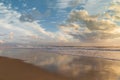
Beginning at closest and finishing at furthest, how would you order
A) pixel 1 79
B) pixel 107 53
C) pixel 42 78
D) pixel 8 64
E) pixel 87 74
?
pixel 1 79 < pixel 42 78 < pixel 8 64 < pixel 87 74 < pixel 107 53

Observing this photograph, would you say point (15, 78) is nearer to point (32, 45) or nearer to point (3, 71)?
point (3, 71)

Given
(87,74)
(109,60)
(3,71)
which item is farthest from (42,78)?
(109,60)

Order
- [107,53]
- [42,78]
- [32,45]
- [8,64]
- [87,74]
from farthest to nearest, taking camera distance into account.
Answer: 1. [32,45]
2. [107,53]
3. [87,74]
4. [8,64]
5. [42,78]

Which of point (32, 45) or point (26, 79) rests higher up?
point (32, 45)

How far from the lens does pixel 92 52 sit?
464 inches

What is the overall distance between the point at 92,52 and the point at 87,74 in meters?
4.25

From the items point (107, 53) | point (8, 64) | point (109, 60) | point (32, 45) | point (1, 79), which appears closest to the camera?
point (1, 79)

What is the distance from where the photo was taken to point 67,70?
312 inches

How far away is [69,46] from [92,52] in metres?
0.95

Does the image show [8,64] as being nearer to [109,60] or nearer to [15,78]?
[15,78]

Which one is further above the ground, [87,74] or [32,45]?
[32,45]

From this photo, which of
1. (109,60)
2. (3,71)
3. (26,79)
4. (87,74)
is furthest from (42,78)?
(109,60)

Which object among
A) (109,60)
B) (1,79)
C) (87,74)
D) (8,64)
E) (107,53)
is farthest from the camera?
(107,53)

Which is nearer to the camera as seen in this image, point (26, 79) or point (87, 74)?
point (26, 79)
